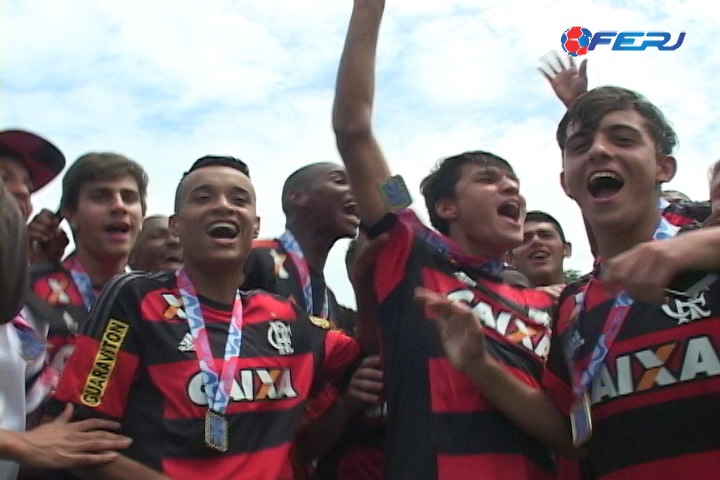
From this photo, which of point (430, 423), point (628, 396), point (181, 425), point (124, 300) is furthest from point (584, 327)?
point (124, 300)

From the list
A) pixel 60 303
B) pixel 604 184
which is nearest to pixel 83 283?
pixel 60 303

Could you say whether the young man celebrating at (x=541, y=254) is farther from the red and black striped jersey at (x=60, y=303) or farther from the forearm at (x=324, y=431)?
the red and black striped jersey at (x=60, y=303)

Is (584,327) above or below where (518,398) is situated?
above

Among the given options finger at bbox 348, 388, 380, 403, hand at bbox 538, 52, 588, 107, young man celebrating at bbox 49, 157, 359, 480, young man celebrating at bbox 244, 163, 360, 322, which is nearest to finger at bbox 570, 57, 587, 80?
hand at bbox 538, 52, 588, 107

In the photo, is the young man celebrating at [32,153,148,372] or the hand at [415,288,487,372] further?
the young man celebrating at [32,153,148,372]

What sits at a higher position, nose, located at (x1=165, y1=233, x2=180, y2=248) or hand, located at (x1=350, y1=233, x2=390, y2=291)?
nose, located at (x1=165, y1=233, x2=180, y2=248)

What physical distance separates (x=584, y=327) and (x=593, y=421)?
349 millimetres

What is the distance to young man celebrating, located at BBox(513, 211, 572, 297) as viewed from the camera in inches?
251

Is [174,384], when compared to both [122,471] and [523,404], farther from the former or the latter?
[523,404]

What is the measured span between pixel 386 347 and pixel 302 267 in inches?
63.0

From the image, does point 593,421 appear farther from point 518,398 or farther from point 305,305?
point 305,305

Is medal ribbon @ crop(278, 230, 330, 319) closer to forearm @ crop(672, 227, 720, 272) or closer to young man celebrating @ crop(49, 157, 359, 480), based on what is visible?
young man celebrating @ crop(49, 157, 359, 480)

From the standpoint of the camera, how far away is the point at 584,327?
9.33ft

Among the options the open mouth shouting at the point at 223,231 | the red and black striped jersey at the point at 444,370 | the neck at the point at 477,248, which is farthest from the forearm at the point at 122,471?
the neck at the point at 477,248
